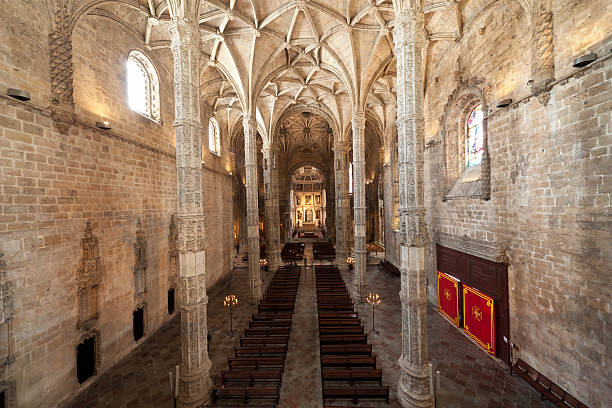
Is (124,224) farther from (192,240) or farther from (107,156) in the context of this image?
(192,240)

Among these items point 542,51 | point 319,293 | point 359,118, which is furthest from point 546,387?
point 359,118

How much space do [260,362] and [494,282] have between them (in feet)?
28.8

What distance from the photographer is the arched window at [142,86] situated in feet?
34.9

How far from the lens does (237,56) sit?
43.3 ft

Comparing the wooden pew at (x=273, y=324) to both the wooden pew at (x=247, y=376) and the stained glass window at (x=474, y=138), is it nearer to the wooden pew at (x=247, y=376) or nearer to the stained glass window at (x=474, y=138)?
the wooden pew at (x=247, y=376)

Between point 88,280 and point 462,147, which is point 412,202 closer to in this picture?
point 462,147

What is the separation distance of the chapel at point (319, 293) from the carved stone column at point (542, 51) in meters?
0.05

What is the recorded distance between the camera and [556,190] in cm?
680

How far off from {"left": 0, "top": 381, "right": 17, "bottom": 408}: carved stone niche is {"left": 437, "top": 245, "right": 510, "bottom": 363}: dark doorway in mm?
14254

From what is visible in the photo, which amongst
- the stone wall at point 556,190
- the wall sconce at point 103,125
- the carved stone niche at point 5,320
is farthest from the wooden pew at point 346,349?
the wall sconce at point 103,125

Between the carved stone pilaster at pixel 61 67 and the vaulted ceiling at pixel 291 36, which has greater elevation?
the vaulted ceiling at pixel 291 36

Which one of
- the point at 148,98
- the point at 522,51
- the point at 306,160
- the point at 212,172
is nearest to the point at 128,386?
the point at 148,98

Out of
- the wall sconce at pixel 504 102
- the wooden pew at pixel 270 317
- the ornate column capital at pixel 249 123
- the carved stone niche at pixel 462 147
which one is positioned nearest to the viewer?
the wall sconce at pixel 504 102

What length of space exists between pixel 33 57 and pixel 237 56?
27.9 ft
